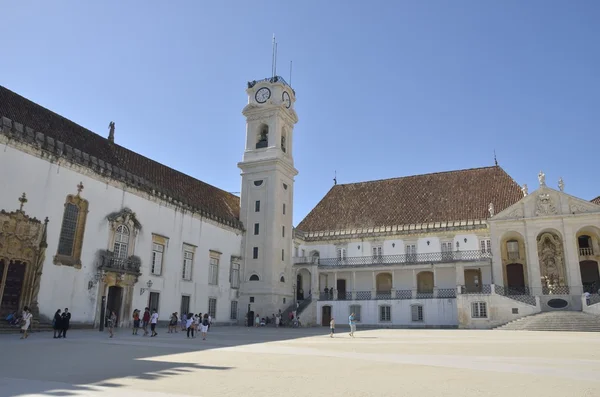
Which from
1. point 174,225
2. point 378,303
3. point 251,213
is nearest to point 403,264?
point 378,303

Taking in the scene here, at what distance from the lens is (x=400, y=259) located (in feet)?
129

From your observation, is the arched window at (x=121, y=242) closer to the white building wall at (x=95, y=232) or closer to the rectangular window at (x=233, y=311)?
the white building wall at (x=95, y=232)

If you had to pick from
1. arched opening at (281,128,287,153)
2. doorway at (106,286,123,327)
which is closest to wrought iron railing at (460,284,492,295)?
arched opening at (281,128,287,153)

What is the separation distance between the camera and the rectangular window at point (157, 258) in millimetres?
29297

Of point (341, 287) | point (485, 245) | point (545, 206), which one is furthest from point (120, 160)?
point (545, 206)

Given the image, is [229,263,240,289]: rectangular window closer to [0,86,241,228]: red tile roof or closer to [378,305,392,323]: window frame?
[0,86,241,228]: red tile roof

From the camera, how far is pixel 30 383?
7699 mm

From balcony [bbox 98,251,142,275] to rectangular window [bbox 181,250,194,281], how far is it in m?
4.40

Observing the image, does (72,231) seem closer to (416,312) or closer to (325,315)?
(325,315)

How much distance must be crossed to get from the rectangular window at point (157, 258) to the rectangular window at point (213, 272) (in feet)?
16.8

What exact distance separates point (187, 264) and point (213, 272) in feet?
10.2

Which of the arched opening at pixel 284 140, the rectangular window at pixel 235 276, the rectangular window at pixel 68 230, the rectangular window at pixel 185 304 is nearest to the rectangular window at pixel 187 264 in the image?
the rectangular window at pixel 185 304

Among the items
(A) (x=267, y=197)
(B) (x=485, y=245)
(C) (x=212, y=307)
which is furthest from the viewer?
(A) (x=267, y=197)

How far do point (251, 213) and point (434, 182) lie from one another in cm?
1754
